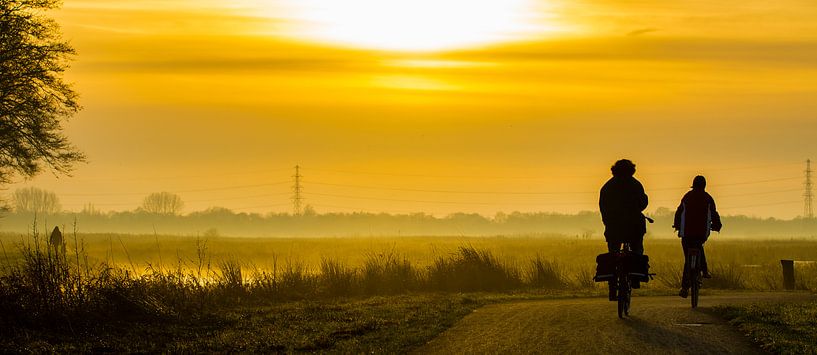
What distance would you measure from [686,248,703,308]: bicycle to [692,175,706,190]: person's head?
1.16 meters

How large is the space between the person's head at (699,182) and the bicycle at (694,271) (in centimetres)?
116

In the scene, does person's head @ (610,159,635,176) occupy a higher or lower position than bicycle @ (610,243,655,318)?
higher

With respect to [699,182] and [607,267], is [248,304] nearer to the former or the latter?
[607,267]

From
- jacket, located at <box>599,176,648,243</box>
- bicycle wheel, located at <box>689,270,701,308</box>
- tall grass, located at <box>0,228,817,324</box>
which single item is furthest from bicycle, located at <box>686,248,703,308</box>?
tall grass, located at <box>0,228,817,324</box>

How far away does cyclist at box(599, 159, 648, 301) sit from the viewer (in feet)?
55.3

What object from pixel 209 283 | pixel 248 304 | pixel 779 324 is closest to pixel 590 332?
pixel 779 324

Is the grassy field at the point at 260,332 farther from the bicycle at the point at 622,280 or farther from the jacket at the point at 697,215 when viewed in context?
the jacket at the point at 697,215

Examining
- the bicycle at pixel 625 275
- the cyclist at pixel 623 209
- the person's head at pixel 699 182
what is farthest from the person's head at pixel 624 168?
the person's head at pixel 699 182

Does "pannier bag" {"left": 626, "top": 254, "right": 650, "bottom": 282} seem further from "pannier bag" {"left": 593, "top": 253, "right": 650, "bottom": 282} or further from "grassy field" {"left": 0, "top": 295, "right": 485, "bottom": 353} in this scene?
"grassy field" {"left": 0, "top": 295, "right": 485, "bottom": 353}

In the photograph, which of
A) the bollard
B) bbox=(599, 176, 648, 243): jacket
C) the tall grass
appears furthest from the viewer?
the bollard

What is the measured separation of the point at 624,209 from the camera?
16.8 meters

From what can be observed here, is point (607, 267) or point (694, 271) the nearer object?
point (607, 267)

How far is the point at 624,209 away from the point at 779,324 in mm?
3069

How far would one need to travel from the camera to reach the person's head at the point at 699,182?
1892 centimetres
